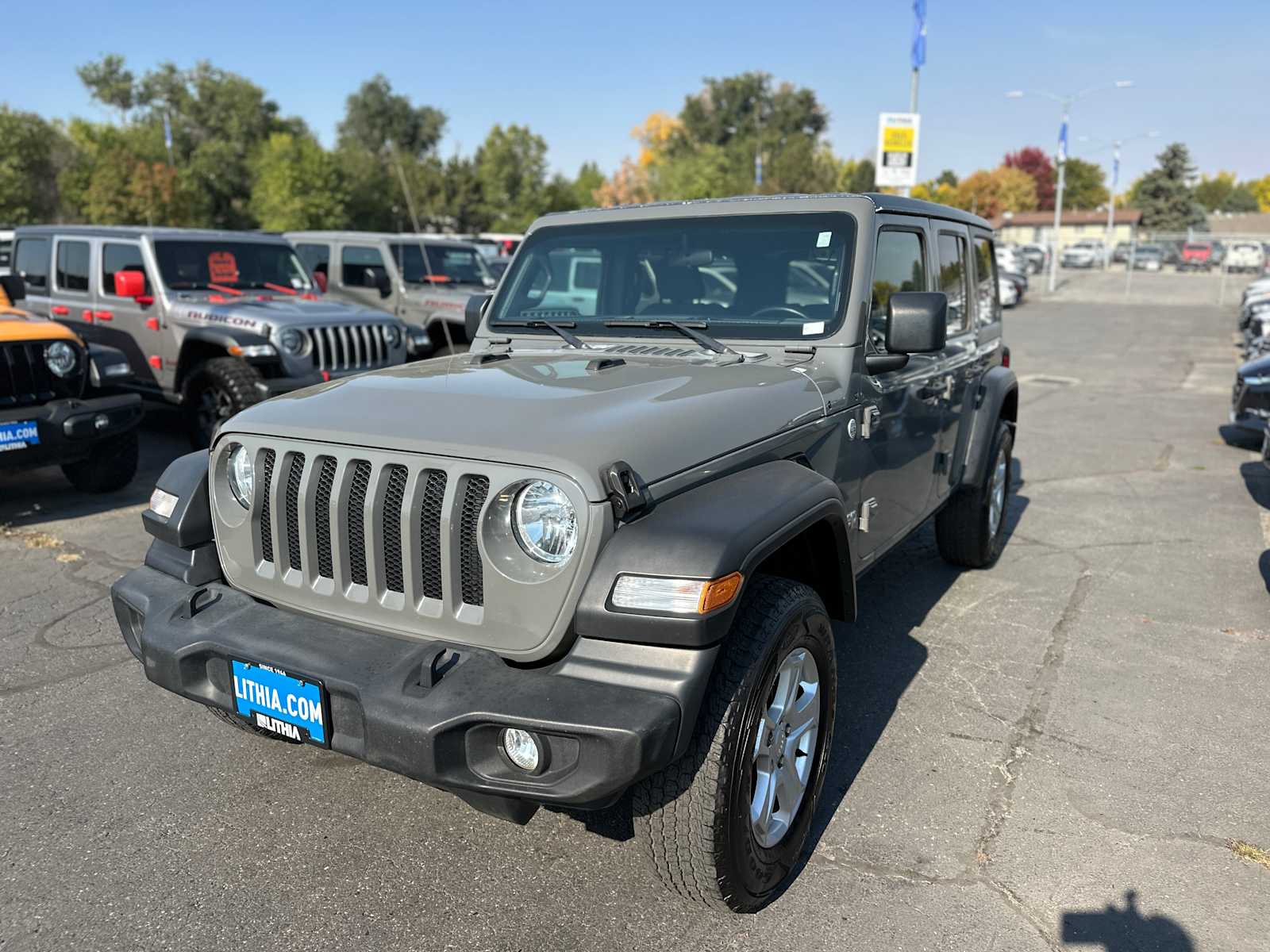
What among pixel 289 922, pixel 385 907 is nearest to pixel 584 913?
pixel 385 907

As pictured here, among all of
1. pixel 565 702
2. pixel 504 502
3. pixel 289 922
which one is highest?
pixel 504 502

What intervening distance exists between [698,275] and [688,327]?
0.91 feet

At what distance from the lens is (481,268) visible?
509 inches

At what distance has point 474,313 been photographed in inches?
179

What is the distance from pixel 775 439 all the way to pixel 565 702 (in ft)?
3.79

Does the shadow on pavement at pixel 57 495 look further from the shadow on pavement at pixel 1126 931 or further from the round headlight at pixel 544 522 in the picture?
the shadow on pavement at pixel 1126 931

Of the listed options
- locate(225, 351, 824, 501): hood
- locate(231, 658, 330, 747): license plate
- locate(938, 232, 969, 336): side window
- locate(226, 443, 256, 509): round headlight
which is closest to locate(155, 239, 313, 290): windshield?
locate(225, 351, 824, 501): hood

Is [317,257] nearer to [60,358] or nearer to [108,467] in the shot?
[108,467]

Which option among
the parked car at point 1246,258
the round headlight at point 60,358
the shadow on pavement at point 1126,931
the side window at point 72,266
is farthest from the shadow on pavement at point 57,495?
the parked car at point 1246,258

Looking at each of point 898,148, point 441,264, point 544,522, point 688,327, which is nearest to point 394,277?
point 441,264

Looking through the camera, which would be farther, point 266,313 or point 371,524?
A: point 266,313

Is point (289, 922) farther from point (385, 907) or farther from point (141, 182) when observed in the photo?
point (141, 182)

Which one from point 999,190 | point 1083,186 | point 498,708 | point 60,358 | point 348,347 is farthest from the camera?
point 1083,186

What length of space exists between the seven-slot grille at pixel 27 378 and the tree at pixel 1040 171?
5134 inches
